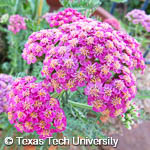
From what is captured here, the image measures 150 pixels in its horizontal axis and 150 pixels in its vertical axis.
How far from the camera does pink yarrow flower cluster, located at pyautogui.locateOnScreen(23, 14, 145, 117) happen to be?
55 centimetres

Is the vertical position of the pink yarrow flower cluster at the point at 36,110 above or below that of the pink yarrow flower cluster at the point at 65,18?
below

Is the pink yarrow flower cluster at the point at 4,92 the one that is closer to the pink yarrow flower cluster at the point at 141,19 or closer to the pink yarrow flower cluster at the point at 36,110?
the pink yarrow flower cluster at the point at 36,110

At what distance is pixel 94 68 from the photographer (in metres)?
0.55

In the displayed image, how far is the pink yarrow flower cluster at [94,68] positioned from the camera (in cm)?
55

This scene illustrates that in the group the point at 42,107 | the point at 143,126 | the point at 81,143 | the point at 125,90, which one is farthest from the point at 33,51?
the point at 143,126

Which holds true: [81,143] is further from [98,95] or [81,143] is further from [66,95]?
[98,95]

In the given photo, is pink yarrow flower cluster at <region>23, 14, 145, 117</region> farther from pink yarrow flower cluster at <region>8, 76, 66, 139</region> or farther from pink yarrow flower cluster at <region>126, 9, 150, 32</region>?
pink yarrow flower cluster at <region>126, 9, 150, 32</region>

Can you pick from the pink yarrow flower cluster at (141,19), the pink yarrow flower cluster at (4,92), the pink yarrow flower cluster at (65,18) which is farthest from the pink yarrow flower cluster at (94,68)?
the pink yarrow flower cluster at (141,19)

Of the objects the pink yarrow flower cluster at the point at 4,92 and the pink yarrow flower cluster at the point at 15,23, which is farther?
the pink yarrow flower cluster at the point at 15,23

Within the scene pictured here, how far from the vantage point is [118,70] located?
23.1 inches

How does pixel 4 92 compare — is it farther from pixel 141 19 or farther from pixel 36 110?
pixel 141 19

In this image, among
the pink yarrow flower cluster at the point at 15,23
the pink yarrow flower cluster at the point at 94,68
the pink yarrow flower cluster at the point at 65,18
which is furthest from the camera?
the pink yarrow flower cluster at the point at 15,23

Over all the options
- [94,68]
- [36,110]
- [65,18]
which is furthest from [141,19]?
[36,110]

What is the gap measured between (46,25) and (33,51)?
0.52 m
